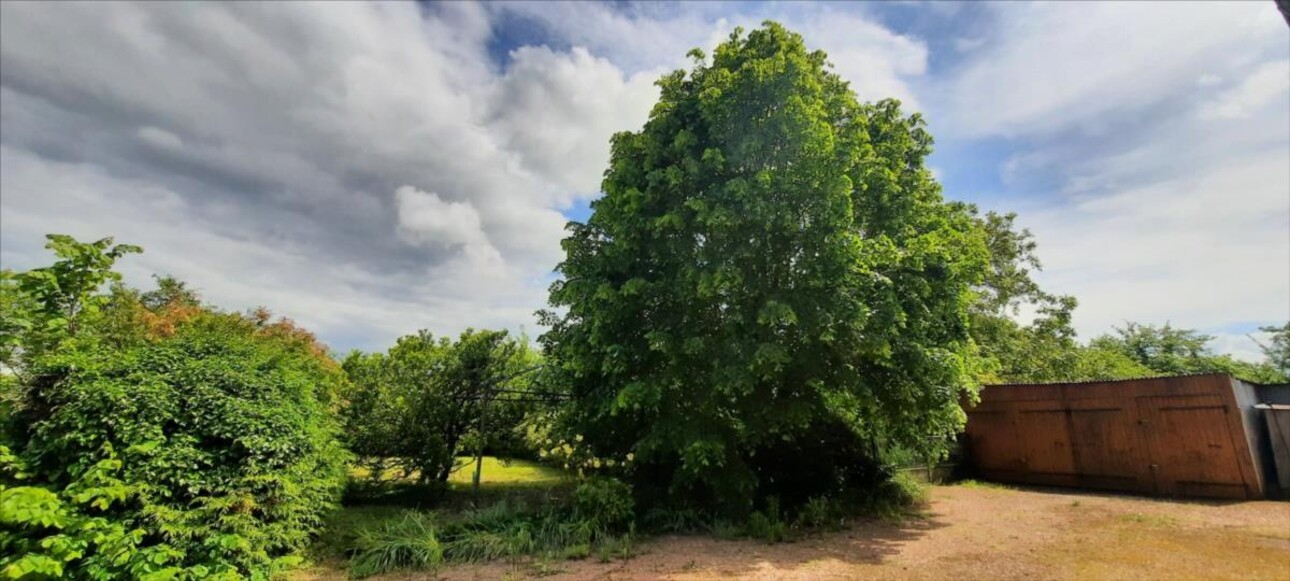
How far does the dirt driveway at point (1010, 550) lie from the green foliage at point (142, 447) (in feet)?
6.91

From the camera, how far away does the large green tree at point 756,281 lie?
7.53 metres

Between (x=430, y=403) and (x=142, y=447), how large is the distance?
536cm

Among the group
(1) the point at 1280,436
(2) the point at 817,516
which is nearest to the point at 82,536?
(2) the point at 817,516

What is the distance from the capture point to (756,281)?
8.15m

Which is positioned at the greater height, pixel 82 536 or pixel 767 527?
pixel 82 536

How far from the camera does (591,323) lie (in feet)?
27.6

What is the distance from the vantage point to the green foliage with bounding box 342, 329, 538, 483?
9.56 m

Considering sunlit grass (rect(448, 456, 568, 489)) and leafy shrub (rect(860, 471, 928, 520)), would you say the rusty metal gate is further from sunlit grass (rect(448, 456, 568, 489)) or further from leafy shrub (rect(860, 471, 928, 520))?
sunlit grass (rect(448, 456, 568, 489))

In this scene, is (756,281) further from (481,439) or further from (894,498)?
(481,439)

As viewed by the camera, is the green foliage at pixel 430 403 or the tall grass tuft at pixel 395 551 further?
the green foliage at pixel 430 403

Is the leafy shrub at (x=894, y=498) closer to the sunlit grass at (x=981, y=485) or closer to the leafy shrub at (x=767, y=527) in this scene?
the leafy shrub at (x=767, y=527)

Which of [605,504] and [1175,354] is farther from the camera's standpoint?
[1175,354]

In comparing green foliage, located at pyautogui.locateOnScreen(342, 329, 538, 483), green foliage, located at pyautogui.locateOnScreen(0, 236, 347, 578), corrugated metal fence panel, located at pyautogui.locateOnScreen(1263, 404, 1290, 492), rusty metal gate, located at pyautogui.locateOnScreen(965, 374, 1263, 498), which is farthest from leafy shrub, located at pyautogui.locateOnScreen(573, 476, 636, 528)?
corrugated metal fence panel, located at pyautogui.locateOnScreen(1263, 404, 1290, 492)

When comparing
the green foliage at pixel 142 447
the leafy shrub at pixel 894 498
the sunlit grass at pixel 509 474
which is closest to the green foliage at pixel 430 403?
the sunlit grass at pixel 509 474
